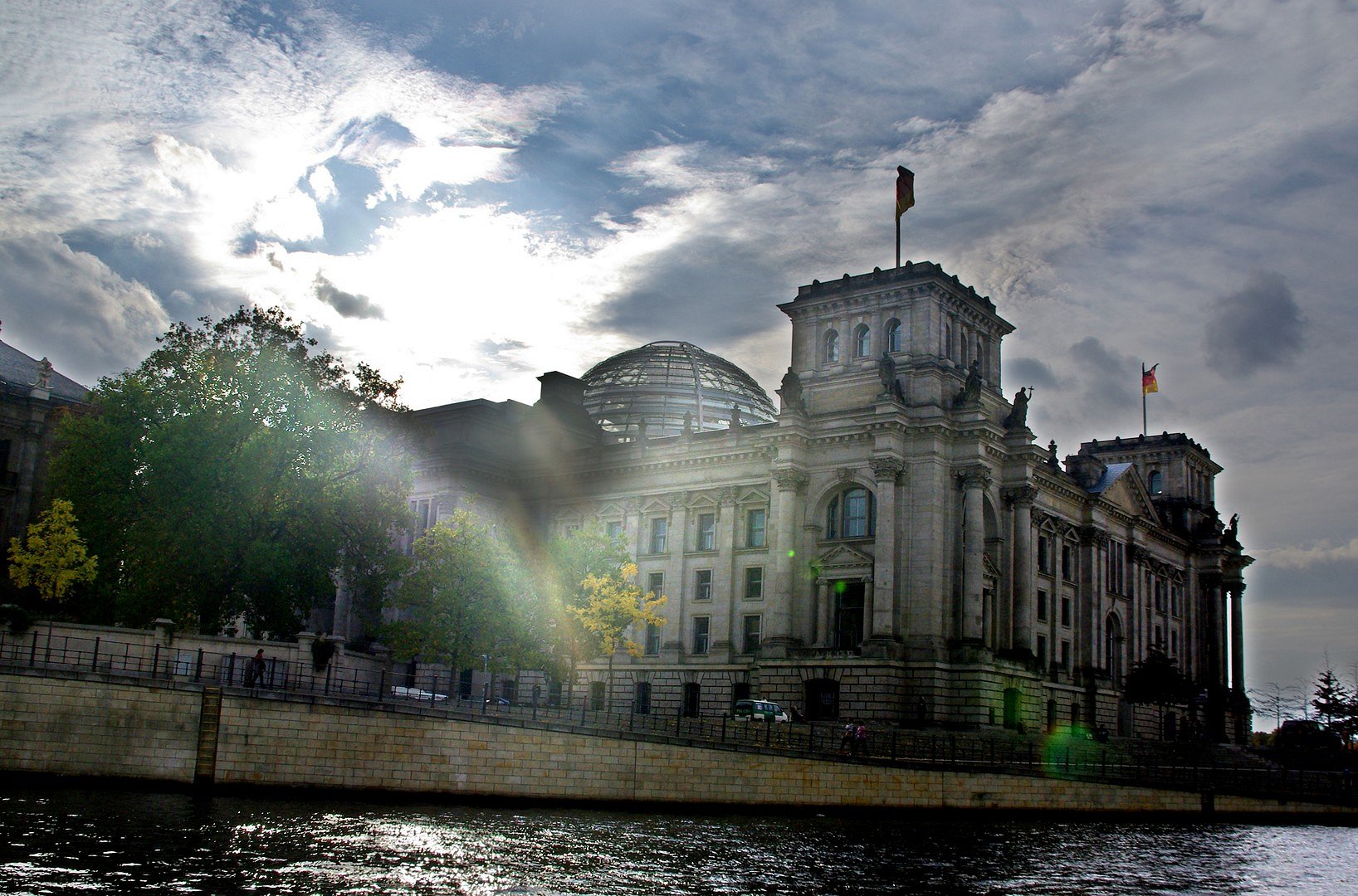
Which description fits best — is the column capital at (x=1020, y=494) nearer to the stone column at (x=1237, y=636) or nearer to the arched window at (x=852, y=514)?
the arched window at (x=852, y=514)

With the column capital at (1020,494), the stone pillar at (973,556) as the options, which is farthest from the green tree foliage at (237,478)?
the column capital at (1020,494)

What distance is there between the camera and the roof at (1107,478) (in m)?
85.6

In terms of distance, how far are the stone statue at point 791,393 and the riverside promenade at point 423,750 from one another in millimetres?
24516

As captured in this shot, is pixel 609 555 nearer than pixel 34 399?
Yes

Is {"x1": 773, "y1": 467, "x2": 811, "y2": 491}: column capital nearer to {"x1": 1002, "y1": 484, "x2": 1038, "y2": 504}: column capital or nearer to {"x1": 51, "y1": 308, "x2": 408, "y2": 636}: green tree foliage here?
{"x1": 1002, "y1": 484, "x2": 1038, "y2": 504}: column capital

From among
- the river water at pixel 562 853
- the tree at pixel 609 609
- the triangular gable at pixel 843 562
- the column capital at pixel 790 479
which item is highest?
the column capital at pixel 790 479

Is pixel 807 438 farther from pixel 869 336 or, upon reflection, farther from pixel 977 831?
pixel 977 831

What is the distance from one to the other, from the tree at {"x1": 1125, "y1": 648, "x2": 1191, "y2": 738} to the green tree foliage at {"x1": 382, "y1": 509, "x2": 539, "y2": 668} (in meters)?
42.2

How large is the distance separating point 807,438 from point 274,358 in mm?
29156

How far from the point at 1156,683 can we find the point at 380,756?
57.8 meters

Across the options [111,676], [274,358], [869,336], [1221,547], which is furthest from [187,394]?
[1221,547]

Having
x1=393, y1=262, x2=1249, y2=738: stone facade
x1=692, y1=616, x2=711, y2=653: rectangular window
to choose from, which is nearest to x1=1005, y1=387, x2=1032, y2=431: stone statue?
x1=393, y1=262, x2=1249, y2=738: stone facade

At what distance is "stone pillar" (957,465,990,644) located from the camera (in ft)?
220

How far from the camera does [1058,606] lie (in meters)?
79.3
